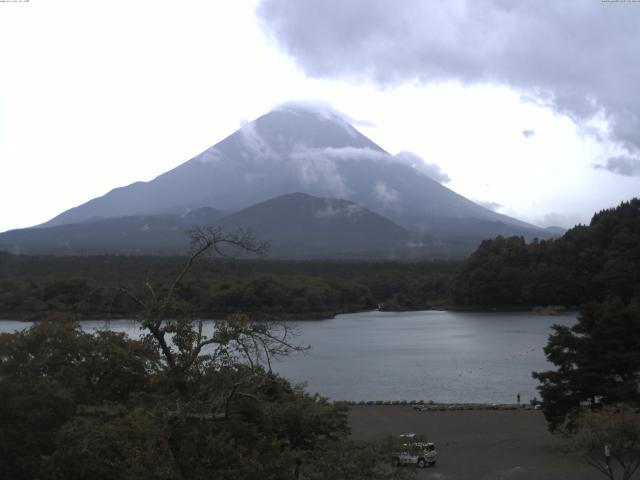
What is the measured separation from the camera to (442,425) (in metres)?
13.9

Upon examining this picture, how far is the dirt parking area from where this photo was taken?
10094mm

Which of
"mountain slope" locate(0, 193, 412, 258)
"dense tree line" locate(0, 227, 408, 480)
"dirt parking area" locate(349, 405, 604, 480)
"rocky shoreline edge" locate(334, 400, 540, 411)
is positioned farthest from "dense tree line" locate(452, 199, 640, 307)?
"dense tree line" locate(0, 227, 408, 480)

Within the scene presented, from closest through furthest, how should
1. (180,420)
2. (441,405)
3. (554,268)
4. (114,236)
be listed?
1. (180,420)
2. (441,405)
3. (554,268)
4. (114,236)

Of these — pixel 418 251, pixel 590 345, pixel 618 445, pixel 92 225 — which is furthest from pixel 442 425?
pixel 92 225

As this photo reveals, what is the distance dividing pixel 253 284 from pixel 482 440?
31.3 m

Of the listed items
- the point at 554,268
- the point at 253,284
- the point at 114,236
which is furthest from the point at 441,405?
the point at 114,236

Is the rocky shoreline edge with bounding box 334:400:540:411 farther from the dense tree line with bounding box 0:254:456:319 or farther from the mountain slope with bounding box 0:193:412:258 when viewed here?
the mountain slope with bounding box 0:193:412:258

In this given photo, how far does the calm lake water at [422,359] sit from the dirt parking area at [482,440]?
1.94 meters

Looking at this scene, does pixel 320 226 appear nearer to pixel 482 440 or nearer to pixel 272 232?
pixel 272 232

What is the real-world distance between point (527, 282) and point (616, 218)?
6641 mm

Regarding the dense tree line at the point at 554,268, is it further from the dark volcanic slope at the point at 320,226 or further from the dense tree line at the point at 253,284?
the dark volcanic slope at the point at 320,226

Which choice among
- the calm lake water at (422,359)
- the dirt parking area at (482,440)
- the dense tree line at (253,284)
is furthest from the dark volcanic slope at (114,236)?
the dirt parking area at (482,440)

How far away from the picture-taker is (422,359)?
23844 millimetres

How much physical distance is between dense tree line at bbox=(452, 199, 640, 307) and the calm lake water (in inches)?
A: 166
